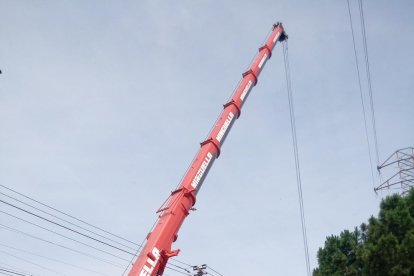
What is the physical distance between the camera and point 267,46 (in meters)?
18.8

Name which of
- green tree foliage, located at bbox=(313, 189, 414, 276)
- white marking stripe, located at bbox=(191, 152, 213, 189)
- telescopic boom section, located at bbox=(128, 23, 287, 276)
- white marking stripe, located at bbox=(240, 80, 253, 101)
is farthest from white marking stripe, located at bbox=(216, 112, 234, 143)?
green tree foliage, located at bbox=(313, 189, 414, 276)

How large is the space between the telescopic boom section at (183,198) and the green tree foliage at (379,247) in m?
8.10

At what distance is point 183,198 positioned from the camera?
38.7 feet

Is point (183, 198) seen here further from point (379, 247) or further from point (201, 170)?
point (379, 247)

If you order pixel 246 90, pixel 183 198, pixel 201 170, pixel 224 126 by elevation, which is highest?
pixel 246 90

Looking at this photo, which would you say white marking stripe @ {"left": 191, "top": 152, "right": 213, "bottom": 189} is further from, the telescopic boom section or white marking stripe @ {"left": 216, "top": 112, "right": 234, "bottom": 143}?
white marking stripe @ {"left": 216, "top": 112, "right": 234, "bottom": 143}

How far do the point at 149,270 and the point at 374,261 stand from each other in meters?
10.7

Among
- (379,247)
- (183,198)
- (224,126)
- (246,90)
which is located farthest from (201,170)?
→ (379,247)

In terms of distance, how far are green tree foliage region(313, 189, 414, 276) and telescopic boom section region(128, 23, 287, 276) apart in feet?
26.6

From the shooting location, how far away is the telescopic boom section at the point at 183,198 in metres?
10.2

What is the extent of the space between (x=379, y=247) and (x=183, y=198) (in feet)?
30.8

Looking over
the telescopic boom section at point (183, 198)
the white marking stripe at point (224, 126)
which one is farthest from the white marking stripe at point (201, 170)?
the white marking stripe at point (224, 126)

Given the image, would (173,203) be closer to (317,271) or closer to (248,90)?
(248,90)

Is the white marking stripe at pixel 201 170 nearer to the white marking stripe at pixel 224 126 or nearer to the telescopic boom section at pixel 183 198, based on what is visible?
the telescopic boom section at pixel 183 198
